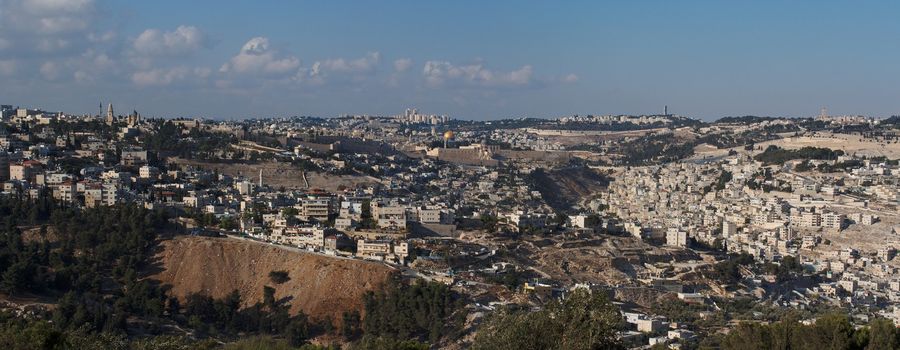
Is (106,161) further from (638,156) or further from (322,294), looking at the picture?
(638,156)

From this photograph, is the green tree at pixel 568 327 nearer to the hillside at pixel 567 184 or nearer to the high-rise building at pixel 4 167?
the high-rise building at pixel 4 167

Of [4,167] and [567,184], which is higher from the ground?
[4,167]

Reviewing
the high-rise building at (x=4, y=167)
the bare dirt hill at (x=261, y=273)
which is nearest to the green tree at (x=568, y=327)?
the bare dirt hill at (x=261, y=273)

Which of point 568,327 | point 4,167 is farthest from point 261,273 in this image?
point 4,167

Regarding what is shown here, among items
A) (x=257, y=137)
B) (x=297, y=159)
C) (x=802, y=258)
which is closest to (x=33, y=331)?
(x=802, y=258)

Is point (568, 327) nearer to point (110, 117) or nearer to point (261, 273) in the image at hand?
point (261, 273)

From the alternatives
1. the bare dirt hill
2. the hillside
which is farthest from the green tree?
the hillside

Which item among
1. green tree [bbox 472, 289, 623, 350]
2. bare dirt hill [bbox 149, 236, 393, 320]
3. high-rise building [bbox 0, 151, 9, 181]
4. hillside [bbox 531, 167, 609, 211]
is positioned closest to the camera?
green tree [bbox 472, 289, 623, 350]

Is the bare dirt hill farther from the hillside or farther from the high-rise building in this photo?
the hillside
